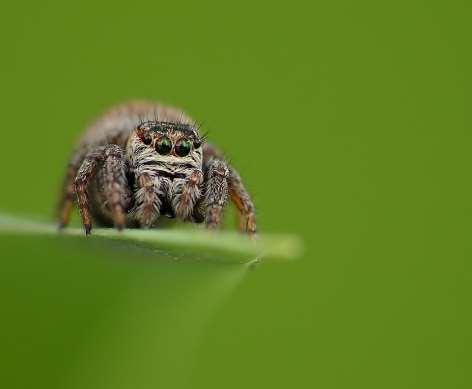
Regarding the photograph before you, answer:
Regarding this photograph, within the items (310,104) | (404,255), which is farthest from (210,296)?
(310,104)

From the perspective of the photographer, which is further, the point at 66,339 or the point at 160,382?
the point at 160,382

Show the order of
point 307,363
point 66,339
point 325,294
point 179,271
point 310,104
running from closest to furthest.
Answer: point 66,339, point 179,271, point 307,363, point 325,294, point 310,104

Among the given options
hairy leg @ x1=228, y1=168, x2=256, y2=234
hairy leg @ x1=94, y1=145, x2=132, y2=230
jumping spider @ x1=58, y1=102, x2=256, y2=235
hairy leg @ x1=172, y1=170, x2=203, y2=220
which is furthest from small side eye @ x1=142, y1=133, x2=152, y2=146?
hairy leg @ x1=228, y1=168, x2=256, y2=234

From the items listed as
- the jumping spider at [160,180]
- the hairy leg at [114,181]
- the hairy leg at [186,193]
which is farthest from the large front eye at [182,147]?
the hairy leg at [114,181]

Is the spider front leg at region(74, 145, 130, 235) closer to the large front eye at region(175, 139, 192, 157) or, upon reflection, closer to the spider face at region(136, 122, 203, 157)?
the spider face at region(136, 122, 203, 157)

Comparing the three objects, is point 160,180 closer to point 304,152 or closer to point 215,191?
point 215,191

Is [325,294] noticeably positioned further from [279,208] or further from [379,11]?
[379,11]

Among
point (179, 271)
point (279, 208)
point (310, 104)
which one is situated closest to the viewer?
point (179, 271)

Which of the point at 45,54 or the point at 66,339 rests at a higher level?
the point at 45,54
